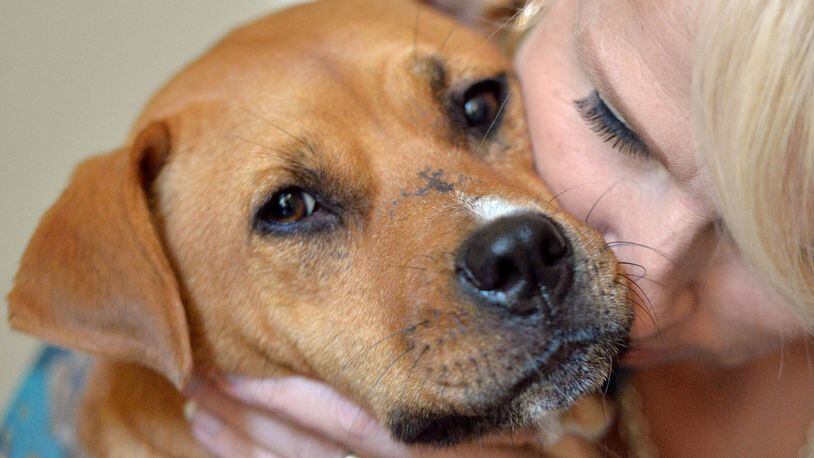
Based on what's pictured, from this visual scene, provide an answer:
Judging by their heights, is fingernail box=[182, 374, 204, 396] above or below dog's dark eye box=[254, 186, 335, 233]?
below

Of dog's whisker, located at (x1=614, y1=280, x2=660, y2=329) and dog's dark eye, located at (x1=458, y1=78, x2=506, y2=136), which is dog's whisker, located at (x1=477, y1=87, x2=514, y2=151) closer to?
dog's dark eye, located at (x1=458, y1=78, x2=506, y2=136)

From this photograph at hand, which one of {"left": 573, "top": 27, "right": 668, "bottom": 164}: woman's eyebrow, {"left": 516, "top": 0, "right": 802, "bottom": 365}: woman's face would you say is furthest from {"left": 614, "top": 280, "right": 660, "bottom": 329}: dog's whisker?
{"left": 573, "top": 27, "right": 668, "bottom": 164}: woman's eyebrow

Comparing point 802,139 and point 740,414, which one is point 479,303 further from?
point 740,414

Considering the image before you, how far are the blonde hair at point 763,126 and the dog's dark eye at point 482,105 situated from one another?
59cm

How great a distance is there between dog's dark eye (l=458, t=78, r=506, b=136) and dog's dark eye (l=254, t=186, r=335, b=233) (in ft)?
1.31

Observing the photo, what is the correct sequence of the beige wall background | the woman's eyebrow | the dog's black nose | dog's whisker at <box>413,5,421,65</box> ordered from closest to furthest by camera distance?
the dog's black nose, the woman's eyebrow, dog's whisker at <box>413,5,421,65</box>, the beige wall background

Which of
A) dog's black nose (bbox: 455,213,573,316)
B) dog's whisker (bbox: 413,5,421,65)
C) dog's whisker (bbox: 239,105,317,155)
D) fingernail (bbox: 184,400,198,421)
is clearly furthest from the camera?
fingernail (bbox: 184,400,198,421)

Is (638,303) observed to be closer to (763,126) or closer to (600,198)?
(600,198)

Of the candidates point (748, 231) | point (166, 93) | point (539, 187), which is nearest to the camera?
point (748, 231)

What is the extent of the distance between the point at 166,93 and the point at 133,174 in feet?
0.88

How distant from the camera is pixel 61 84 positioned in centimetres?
279

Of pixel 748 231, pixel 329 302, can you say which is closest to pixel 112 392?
pixel 329 302

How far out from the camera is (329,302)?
1.48 meters

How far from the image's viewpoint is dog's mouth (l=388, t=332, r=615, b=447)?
129 cm
